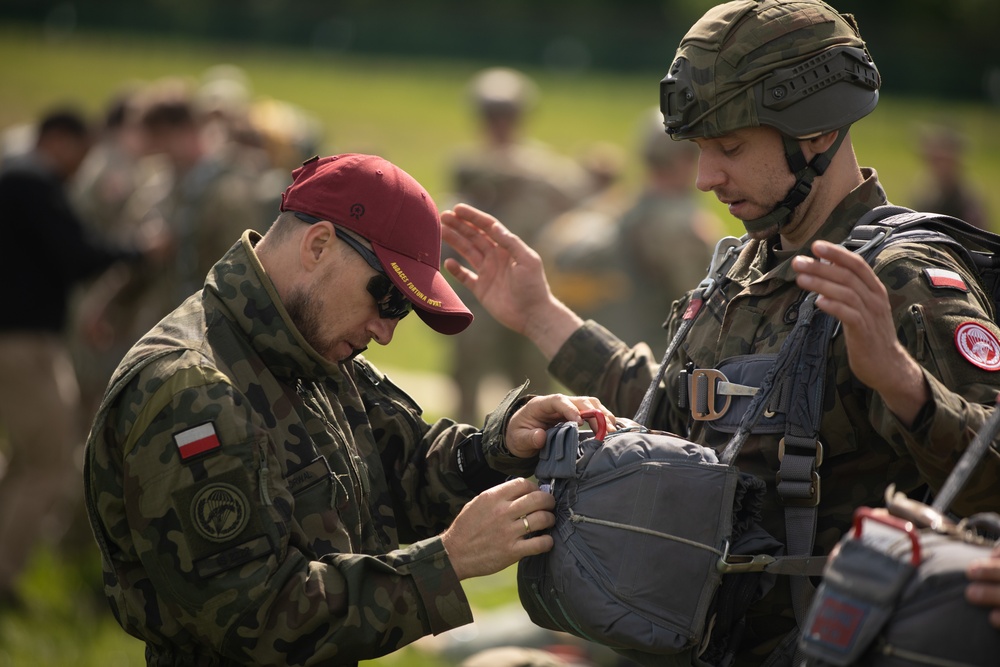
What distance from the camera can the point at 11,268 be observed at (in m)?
8.53

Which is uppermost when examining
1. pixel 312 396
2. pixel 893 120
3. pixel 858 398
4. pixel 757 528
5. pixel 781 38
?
pixel 781 38

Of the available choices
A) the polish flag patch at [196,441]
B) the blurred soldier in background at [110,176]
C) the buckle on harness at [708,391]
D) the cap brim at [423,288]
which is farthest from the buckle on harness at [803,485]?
the blurred soldier in background at [110,176]

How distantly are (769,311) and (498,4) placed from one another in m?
44.8

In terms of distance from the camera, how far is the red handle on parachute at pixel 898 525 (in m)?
2.85

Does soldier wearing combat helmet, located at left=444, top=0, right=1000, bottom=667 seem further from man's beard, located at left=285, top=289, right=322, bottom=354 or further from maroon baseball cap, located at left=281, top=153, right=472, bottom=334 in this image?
man's beard, located at left=285, top=289, right=322, bottom=354

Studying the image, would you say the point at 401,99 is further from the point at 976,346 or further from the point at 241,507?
the point at 976,346

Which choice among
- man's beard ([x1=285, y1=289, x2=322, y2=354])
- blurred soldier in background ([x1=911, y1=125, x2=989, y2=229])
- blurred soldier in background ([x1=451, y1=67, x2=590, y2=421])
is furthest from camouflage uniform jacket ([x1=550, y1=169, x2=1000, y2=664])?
blurred soldier in background ([x1=911, y1=125, x2=989, y2=229])

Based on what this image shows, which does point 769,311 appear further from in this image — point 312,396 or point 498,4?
point 498,4

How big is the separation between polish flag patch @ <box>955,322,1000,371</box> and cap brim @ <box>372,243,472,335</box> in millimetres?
1515

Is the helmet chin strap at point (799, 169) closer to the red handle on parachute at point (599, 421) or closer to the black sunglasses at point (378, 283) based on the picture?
the red handle on parachute at point (599, 421)

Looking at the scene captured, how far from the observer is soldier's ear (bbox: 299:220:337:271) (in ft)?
→ 12.1

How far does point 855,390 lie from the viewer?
3486 mm

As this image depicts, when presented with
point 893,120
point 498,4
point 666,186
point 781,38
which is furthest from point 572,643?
point 498,4

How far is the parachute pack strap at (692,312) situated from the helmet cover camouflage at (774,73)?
59 centimetres
